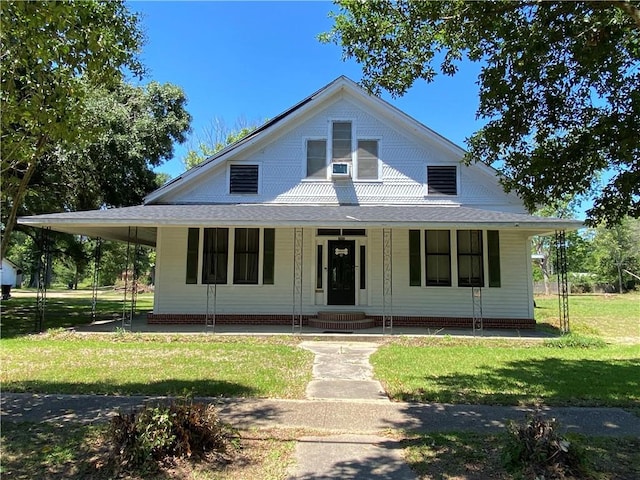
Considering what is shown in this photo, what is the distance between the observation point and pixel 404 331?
1188 cm

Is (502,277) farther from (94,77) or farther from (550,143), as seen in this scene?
(94,77)

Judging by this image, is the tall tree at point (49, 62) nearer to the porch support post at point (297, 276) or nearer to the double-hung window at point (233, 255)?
the double-hung window at point (233, 255)

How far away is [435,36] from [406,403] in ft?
15.6

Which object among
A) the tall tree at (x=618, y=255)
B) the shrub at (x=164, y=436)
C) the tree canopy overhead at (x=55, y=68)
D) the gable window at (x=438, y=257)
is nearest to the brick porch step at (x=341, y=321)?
the gable window at (x=438, y=257)

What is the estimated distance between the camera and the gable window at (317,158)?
46.0 feet

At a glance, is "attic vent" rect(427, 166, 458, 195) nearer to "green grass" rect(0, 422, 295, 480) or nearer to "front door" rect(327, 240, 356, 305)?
"front door" rect(327, 240, 356, 305)

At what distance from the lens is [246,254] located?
13.0m

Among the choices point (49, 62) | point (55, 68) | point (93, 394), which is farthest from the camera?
point (93, 394)

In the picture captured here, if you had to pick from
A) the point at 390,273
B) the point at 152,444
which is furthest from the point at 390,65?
the point at 390,273

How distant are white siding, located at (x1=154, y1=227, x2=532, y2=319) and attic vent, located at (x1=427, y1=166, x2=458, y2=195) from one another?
6.19 feet

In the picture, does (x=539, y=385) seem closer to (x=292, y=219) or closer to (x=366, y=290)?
(x=292, y=219)

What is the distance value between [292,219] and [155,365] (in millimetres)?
4746

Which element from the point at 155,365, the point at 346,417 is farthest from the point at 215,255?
the point at 346,417

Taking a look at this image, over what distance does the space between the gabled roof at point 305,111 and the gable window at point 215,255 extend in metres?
2.06
